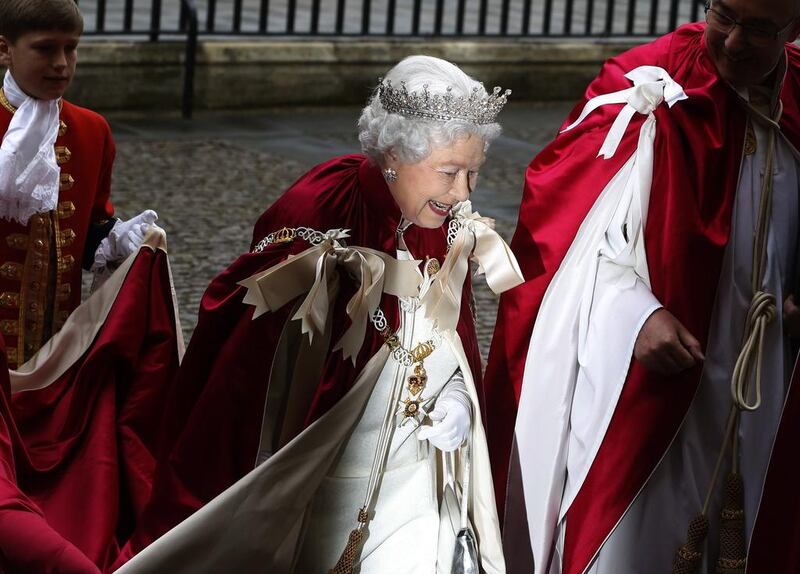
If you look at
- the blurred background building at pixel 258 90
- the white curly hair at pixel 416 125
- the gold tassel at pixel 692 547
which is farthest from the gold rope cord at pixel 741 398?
the blurred background building at pixel 258 90

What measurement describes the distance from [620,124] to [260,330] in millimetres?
969

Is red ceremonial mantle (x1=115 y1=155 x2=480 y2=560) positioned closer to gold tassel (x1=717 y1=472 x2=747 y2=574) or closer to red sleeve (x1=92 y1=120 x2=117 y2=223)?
gold tassel (x1=717 y1=472 x2=747 y2=574)

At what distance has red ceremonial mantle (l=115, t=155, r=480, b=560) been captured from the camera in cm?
318

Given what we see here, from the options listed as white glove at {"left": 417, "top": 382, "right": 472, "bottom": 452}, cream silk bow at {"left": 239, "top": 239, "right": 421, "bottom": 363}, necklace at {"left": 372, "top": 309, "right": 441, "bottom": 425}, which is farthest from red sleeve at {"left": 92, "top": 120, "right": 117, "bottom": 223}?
white glove at {"left": 417, "top": 382, "right": 472, "bottom": 452}

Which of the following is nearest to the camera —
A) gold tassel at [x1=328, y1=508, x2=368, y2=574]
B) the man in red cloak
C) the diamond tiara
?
the diamond tiara

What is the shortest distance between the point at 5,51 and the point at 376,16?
10237 millimetres

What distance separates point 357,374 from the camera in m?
Result: 3.19

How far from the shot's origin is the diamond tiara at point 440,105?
304cm

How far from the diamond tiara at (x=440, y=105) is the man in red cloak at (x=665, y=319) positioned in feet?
1.69

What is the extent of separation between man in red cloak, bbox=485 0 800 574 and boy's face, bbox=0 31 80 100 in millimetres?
1187

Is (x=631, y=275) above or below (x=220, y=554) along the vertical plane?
above

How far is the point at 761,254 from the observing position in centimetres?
349

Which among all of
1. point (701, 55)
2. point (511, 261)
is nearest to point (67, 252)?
point (511, 261)

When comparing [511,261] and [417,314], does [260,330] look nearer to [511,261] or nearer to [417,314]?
[417,314]
